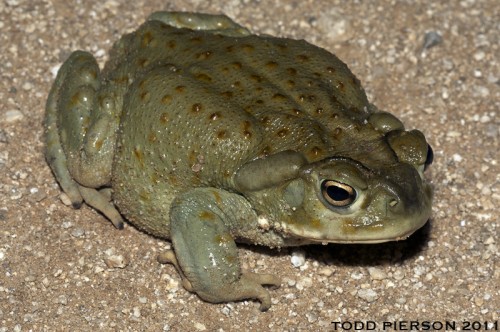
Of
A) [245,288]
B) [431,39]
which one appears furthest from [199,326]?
[431,39]

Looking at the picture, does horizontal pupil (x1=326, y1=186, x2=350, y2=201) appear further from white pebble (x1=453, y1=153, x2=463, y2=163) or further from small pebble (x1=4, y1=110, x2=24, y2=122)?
small pebble (x1=4, y1=110, x2=24, y2=122)

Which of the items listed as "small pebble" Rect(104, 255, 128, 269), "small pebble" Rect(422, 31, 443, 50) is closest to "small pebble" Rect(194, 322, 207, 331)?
"small pebble" Rect(104, 255, 128, 269)

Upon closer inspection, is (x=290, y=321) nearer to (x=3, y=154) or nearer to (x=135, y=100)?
(x=135, y=100)

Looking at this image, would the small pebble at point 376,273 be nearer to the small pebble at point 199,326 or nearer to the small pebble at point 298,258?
the small pebble at point 298,258

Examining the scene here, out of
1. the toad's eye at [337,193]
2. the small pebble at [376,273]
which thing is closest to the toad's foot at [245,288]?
the small pebble at [376,273]

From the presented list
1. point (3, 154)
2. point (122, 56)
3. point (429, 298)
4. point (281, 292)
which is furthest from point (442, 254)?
point (3, 154)

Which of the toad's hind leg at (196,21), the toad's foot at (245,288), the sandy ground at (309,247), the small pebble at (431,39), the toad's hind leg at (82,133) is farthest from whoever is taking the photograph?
the small pebble at (431,39)

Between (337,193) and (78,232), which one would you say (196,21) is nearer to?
(78,232)
